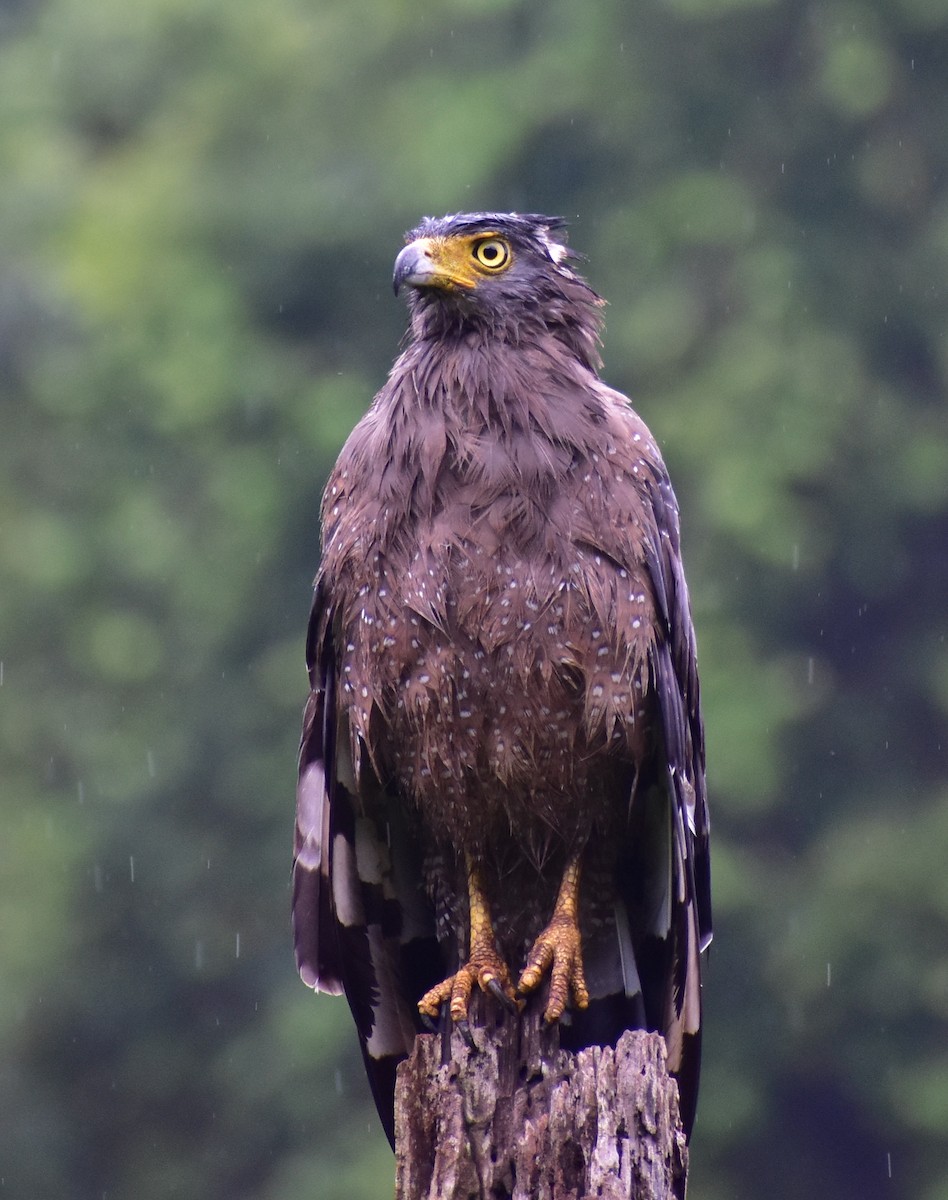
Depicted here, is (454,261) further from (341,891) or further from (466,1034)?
(466,1034)

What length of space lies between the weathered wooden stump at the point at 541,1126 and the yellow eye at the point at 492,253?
1964 millimetres

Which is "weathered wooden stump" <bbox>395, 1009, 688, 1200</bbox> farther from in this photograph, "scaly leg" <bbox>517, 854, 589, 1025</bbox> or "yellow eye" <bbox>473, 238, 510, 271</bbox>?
"yellow eye" <bbox>473, 238, 510, 271</bbox>

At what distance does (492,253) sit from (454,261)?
118mm

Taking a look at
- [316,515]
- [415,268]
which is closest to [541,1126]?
[415,268]

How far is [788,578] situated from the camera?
10.4m

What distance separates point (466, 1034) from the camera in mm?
3945

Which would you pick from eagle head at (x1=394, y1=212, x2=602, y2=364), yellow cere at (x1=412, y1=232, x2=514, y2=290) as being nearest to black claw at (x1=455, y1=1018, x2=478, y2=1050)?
eagle head at (x1=394, y1=212, x2=602, y2=364)

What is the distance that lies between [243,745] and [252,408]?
2.07 metres

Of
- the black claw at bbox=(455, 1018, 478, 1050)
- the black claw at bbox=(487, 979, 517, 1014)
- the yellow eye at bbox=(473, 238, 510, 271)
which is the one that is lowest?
the black claw at bbox=(455, 1018, 478, 1050)

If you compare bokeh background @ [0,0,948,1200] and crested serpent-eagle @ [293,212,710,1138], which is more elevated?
bokeh background @ [0,0,948,1200]

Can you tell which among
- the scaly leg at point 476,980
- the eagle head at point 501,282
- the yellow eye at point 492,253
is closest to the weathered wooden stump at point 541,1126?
the scaly leg at point 476,980

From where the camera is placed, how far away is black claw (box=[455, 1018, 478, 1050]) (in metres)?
3.91

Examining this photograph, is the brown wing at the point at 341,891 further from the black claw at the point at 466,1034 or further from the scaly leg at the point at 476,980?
the black claw at the point at 466,1034

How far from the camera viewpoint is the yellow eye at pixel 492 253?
4676 millimetres
